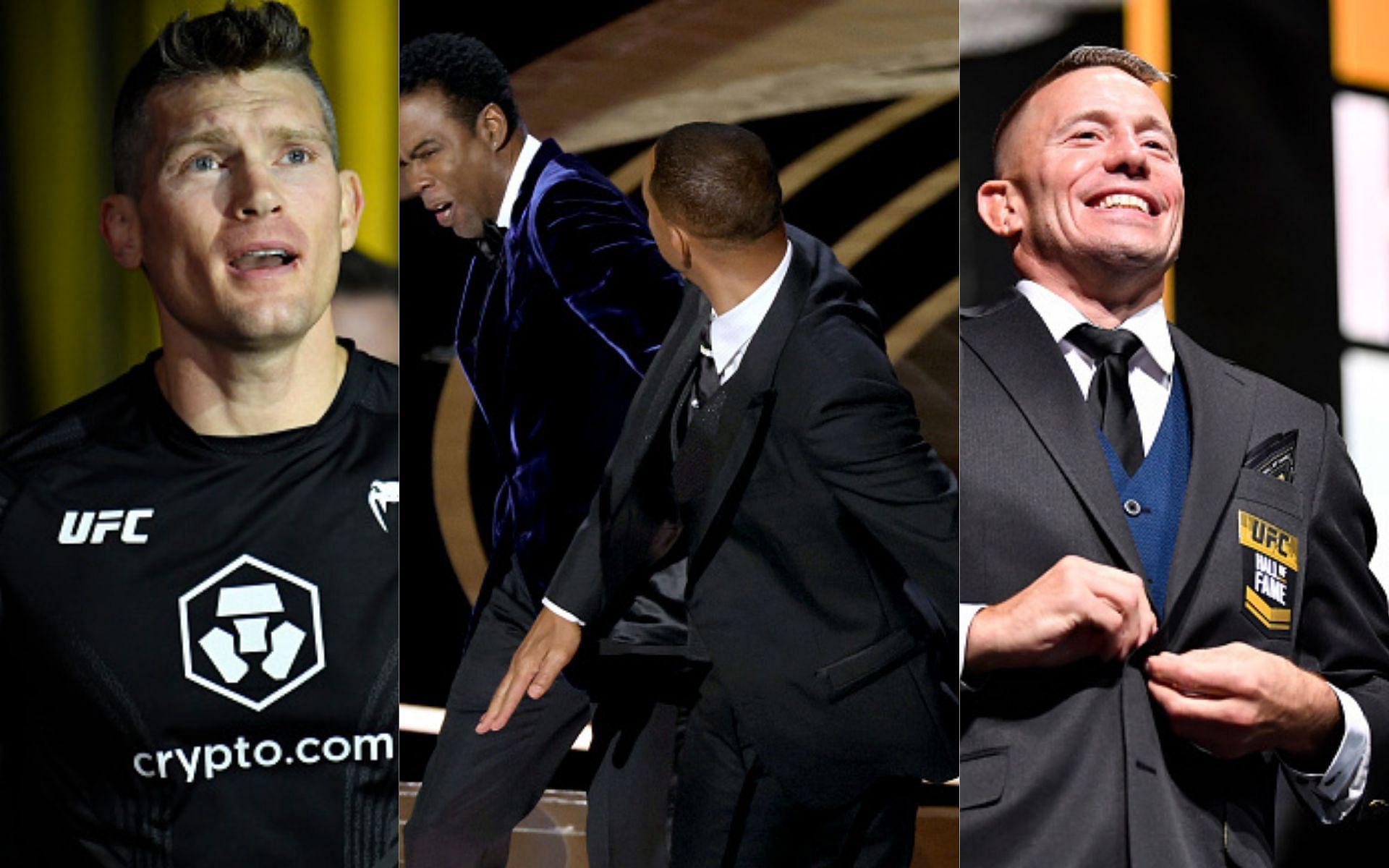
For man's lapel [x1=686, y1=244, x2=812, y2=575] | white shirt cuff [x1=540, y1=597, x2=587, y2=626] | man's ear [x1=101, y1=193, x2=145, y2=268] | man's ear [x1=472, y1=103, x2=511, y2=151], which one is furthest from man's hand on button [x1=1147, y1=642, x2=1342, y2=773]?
man's ear [x1=101, y1=193, x2=145, y2=268]

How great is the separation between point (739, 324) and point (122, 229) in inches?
55.2

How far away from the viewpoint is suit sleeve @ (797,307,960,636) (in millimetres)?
2648

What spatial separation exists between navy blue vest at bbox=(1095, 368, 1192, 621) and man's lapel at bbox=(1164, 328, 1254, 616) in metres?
0.02

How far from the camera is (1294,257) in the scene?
Result: 2.81m

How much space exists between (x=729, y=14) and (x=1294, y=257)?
4.17ft

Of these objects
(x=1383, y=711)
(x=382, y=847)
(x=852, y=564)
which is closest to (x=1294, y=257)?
(x=1383, y=711)

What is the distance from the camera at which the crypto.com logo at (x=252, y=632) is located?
292cm

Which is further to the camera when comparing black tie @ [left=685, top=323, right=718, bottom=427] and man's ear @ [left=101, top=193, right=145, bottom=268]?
man's ear @ [left=101, top=193, right=145, bottom=268]

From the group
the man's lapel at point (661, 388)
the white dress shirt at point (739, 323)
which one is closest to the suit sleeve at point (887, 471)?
the white dress shirt at point (739, 323)

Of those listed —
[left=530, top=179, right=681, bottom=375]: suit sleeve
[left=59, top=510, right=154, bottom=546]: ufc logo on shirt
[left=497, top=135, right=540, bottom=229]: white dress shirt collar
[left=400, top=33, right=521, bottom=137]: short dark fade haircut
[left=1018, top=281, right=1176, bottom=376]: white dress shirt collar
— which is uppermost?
[left=400, top=33, right=521, bottom=137]: short dark fade haircut

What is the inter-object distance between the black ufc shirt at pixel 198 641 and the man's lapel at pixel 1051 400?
1.31 meters

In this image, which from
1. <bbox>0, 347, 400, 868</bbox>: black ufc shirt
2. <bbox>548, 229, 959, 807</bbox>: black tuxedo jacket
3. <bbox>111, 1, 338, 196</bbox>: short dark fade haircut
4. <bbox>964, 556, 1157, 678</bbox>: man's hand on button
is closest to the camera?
<bbox>964, 556, 1157, 678</bbox>: man's hand on button

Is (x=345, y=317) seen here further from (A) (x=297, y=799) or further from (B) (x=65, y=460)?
(A) (x=297, y=799)

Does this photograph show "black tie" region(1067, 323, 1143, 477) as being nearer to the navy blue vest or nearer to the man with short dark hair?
the navy blue vest
